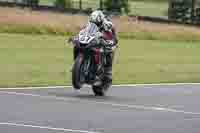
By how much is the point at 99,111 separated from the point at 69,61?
12.5 metres

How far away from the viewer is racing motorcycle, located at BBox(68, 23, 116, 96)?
15.9 meters

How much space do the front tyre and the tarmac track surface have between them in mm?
277

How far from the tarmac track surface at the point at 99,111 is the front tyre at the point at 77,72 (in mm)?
277

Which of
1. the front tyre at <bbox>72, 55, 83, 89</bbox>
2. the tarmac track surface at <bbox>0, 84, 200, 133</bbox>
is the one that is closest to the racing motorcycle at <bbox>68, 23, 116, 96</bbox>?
the front tyre at <bbox>72, 55, 83, 89</bbox>

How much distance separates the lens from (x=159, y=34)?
41.2 metres

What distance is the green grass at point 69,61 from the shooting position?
834 inches

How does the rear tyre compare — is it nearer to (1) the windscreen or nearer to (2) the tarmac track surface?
(2) the tarmac track surface

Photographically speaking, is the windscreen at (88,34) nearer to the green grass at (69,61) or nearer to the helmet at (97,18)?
the helmet at (97,18)

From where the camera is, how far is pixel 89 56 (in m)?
16.2

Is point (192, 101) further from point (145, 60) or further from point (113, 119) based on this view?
point (145, 60)

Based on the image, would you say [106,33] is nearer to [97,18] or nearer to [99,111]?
[97,18]

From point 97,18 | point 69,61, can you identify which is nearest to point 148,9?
point 69,61

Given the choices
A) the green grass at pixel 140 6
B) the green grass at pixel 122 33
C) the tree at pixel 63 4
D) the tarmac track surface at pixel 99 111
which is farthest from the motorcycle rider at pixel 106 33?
the green grass at pixel 140 6

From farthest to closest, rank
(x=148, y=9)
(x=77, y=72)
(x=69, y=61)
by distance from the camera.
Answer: (x=148, y=9)
(x=69, y=61)
(x=77, y=72)
